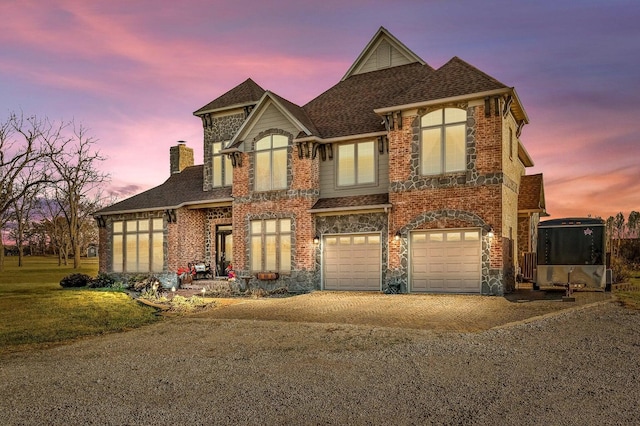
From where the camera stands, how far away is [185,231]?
79.1ft

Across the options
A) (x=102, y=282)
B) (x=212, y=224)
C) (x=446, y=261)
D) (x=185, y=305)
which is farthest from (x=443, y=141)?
(x=102, y=282)

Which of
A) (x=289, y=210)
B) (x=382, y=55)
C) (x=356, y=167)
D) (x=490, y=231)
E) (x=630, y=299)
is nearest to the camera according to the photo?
(x=630, y=299)

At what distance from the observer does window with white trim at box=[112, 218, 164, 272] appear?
79.6 ft

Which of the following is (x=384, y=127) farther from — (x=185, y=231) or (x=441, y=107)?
(x=185, y=231)

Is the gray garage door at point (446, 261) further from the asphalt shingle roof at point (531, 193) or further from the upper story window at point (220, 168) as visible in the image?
the upper story window at point (220, 168)

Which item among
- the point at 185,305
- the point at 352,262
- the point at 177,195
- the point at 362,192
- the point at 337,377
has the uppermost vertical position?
the point at 177,195

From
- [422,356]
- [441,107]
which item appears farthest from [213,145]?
[422,356]

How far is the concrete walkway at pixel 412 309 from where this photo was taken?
11195 mm

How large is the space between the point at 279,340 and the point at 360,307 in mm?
4887

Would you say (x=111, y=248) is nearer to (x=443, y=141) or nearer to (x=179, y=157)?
(x=179, y=157)

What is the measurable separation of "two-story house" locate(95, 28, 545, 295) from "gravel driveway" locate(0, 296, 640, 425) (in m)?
7.42

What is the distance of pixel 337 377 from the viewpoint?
6.69 metres

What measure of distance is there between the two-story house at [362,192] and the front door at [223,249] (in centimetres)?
6

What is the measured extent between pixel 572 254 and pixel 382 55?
495 inches
